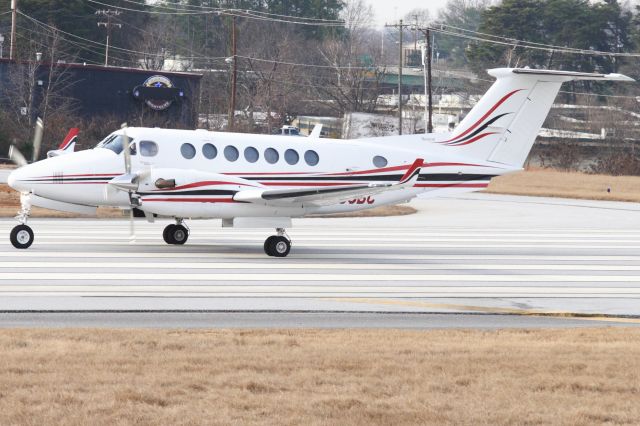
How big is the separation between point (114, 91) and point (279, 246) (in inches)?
1857

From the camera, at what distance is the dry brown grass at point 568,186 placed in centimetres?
4691

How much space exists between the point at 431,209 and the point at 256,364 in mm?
27205

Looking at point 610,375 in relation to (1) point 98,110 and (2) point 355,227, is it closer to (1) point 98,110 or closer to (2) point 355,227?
(2) point 355,227

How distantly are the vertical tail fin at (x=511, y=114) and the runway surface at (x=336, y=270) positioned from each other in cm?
212

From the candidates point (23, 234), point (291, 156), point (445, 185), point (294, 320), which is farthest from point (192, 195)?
point (294, 320)

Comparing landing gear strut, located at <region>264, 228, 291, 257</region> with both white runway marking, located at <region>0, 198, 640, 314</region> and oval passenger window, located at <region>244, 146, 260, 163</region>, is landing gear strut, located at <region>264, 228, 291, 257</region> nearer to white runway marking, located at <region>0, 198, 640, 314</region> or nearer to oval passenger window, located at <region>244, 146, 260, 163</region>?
white runway marking, located at <region>0, 198, 640, 314</region>

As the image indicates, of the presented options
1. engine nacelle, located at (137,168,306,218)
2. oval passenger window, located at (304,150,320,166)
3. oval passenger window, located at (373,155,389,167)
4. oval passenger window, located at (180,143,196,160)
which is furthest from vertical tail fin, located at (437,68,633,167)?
oval passenger window, located at (180,143,196,160)

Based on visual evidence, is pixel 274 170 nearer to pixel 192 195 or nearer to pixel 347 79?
pixel 192 195

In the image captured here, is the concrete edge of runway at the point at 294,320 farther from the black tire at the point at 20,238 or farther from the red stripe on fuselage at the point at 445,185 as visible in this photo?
the red stripe on fuselage at the point at 445,185

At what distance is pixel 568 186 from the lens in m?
51.9

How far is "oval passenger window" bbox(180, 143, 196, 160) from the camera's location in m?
21.6

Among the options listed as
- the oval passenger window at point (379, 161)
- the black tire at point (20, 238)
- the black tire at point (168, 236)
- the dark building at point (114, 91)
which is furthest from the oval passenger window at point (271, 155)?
the dark building at point (114, 91)

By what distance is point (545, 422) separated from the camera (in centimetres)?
822

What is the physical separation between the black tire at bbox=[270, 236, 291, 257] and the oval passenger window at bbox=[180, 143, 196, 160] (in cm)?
231
